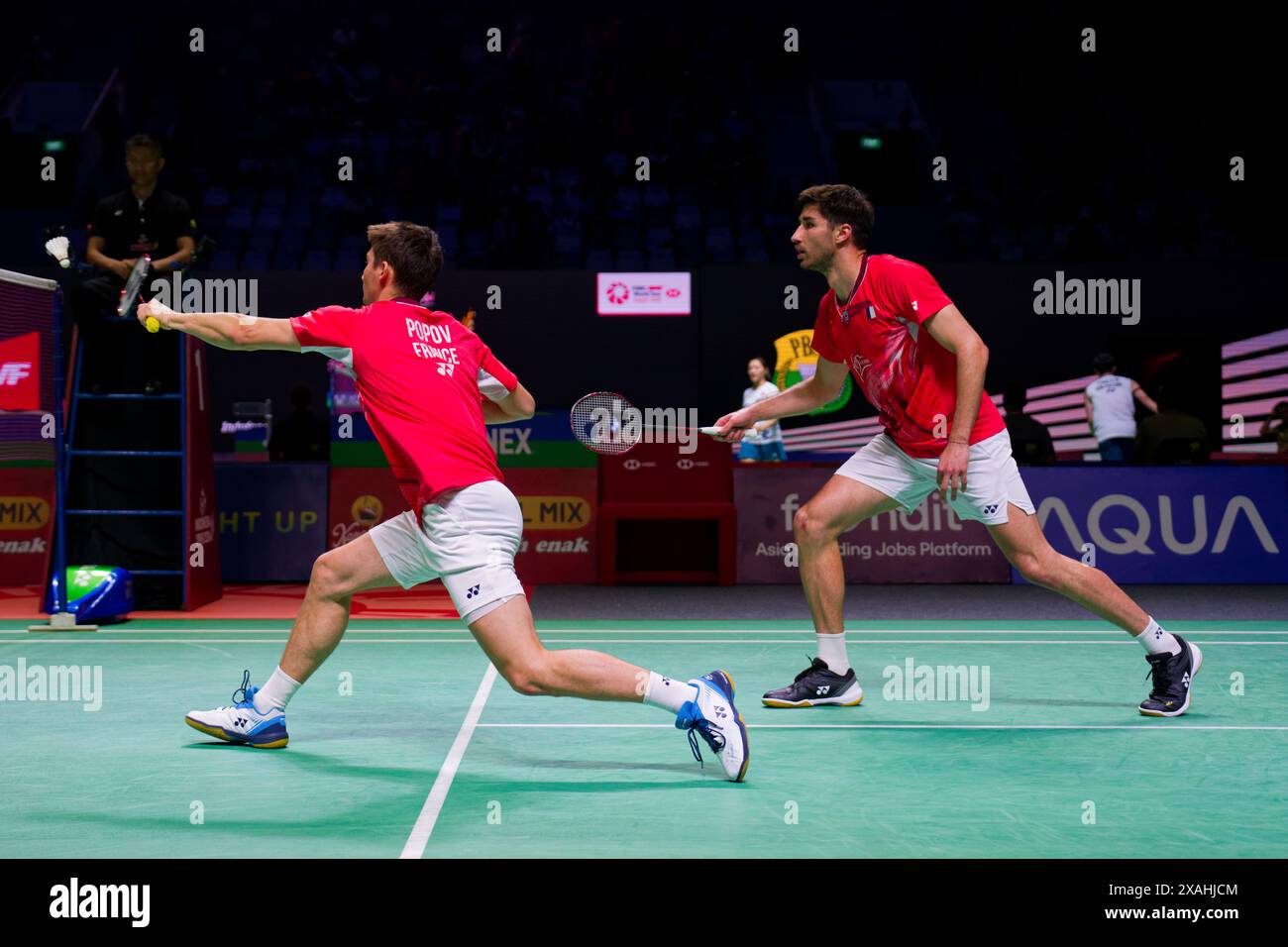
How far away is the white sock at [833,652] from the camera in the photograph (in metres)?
5.57

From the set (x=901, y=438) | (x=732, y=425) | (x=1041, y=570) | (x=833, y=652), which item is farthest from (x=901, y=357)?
(x=833, y=652)

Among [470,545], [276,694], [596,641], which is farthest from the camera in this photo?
[596,641]

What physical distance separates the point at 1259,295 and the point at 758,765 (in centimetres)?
1421

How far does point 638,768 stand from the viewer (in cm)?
452

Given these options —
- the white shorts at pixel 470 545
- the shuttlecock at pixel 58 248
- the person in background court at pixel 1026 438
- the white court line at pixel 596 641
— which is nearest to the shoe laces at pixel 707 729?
the white shorts at pixel 470 545

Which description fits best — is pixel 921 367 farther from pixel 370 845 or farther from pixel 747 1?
pixel 747 1

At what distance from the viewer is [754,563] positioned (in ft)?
33.8

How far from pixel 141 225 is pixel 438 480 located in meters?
4.93

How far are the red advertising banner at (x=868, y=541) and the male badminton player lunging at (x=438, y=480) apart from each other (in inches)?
231

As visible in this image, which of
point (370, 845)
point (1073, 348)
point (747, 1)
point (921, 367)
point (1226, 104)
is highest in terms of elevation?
point (747, 1)

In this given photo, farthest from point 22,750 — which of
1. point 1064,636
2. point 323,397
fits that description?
point 323,397

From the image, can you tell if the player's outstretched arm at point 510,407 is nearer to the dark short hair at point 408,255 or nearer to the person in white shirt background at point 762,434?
the dark short hair at point 408,255

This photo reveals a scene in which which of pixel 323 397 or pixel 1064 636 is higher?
pixel 323 397

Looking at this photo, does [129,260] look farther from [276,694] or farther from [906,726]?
[906,726]
